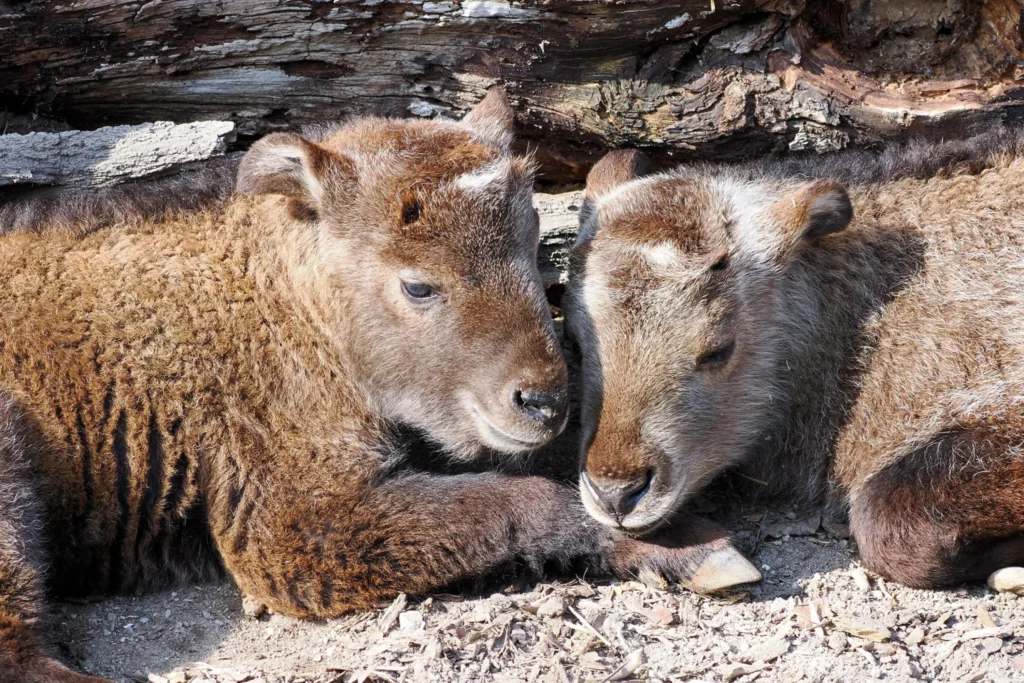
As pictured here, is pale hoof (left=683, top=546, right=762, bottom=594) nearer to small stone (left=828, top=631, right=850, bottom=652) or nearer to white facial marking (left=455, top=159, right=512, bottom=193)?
small stone (left=828, top=631, right=850, bottom=652)

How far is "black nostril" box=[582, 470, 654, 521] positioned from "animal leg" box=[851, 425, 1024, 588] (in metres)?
1.40

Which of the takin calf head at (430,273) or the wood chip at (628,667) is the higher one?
the takin calf head at (430,273)

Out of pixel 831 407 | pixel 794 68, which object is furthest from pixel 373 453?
pixel 794 68

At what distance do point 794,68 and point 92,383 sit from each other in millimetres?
4978

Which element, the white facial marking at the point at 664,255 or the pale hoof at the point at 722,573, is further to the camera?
the white facial marking at the point at 664,255

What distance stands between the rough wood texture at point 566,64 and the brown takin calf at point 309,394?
1480 millimetres

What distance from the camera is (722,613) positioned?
6.27m

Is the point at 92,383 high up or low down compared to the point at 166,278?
down

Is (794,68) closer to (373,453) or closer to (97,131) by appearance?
(373,453)

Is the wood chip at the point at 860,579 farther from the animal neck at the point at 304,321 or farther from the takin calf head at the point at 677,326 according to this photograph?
the animal neck at the point at 304,321

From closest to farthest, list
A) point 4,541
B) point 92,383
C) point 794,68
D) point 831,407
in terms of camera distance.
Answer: point 4,541 → point 92,383 → point 831,407 → point 794,68

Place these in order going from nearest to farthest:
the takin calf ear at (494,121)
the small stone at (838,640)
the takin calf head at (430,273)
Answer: the small stone at (838,640) < the takin calf head at (430,273) < the takin calf ear at (494,121)

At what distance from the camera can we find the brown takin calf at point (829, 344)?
6238 mm

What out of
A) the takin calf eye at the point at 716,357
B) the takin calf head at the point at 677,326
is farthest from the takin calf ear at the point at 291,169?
the takin calf eye at the point at 716,357
